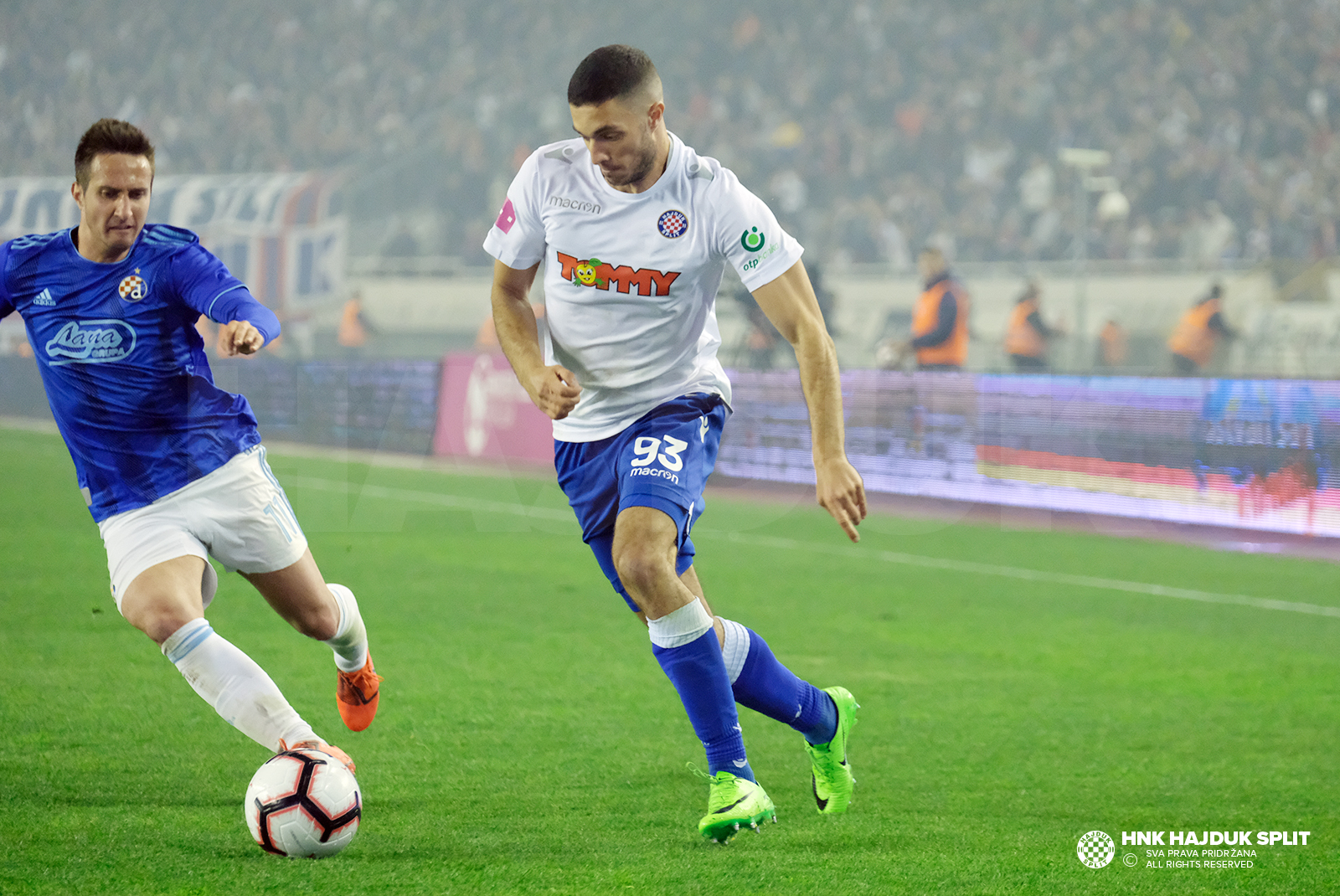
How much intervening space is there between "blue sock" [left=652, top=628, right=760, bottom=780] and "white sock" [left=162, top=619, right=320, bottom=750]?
91 cm

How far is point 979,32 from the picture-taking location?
906 inches

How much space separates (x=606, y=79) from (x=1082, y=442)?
→ 7.86 metres

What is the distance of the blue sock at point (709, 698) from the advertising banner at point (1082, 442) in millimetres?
6725

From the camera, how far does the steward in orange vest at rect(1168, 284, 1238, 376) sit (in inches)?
536

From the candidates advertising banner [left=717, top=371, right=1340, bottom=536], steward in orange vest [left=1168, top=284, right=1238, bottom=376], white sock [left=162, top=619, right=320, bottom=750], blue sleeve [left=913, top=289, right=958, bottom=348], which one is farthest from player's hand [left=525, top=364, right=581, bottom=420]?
steward in orange vest [left=1168, top=284, right=1238, bottom=376]

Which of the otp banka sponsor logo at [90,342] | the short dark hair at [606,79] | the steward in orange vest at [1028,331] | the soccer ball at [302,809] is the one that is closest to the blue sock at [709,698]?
the soccer ball at [302,809]

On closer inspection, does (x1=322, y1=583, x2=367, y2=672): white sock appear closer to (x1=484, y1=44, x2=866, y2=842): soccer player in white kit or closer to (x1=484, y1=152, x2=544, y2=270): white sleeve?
(x1=484, y1=44, x2=866, y2=842): soccer player in white kit

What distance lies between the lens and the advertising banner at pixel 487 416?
14133 mm

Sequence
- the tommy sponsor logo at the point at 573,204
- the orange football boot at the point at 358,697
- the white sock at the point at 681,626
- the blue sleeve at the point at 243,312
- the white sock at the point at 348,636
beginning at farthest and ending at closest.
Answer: the orange football boot at the point at 358,697 → the white sock at the point at 348,636 → the tommy sponsor logo at the point at 573,204 → the blue sleeve at the point at 243,312 → the white sock at the point at 681,626

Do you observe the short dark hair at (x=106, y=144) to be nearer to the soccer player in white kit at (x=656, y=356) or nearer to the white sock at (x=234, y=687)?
the soccer player in white kit at (x=656, y=356)

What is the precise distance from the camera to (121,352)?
3.82m

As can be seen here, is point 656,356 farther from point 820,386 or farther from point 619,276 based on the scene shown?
point 820,386

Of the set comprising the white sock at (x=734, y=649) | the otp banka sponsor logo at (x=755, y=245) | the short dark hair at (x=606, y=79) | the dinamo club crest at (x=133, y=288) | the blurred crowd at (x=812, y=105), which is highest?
the blurred crowd at (x=812, y=105)

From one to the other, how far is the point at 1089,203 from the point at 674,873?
18.0 metres
